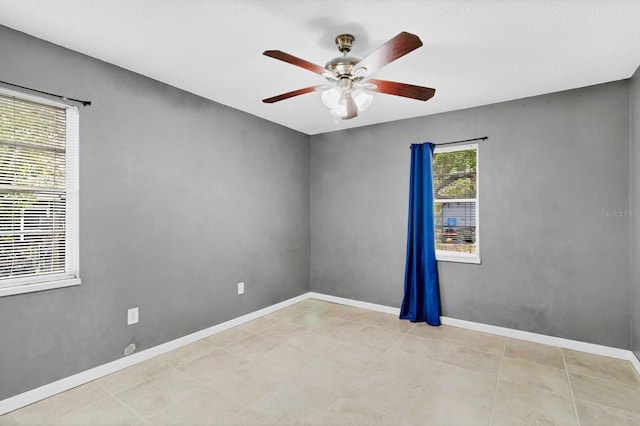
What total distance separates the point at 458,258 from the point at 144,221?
10.7 feet

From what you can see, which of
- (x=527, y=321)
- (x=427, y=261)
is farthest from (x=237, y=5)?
(x=527, y=321)

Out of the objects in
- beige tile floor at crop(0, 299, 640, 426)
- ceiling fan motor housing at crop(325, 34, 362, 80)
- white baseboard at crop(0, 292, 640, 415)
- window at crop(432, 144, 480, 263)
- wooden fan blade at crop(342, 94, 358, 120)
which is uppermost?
ceiling fan motor housing at crop(325, 34, 362, 80)

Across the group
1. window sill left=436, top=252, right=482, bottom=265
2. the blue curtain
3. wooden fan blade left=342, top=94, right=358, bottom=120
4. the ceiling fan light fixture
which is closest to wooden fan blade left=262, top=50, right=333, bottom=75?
the ceiling fan light fixture

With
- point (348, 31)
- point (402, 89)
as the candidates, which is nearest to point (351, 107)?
point (402, 89)

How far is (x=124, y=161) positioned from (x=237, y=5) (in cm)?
163

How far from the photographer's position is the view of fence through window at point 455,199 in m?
3.71

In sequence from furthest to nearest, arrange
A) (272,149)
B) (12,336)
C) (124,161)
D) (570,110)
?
(272,149) → (570,110) → (124,161) → (12,336)

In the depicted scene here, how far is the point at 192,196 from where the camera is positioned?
10.7 feet

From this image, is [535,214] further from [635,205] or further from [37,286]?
[37,286]

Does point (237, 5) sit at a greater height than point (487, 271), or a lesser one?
greater

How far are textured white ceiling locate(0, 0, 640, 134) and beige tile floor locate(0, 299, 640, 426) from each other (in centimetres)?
248

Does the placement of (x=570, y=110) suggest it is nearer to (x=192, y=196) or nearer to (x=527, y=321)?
(x=527, y=321)

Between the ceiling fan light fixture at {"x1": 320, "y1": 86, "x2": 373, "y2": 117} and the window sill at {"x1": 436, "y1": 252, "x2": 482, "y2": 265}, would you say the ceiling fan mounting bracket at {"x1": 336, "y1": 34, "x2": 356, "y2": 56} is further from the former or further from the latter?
the window sill at {"x1": 436, "y1": 252, "x2": 482, "y2": 265}

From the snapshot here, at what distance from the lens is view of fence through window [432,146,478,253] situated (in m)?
3.71
